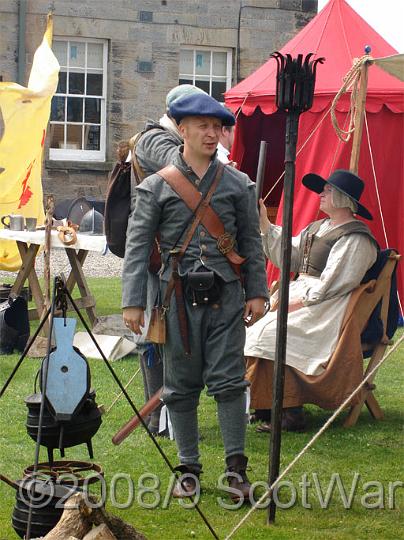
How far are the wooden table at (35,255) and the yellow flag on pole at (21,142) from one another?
1.52 metres

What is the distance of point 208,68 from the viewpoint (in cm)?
2077

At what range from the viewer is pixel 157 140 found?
5.51 metres

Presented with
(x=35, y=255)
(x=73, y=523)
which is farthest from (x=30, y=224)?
(x=73, y=523)

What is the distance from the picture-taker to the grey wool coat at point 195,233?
4.78 meters

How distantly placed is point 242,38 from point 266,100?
11.4 meters

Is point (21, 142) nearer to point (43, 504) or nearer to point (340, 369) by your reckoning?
point (340, 369)

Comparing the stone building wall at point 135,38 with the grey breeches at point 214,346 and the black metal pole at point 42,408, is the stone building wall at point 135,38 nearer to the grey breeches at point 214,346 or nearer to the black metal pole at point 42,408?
the grey breeches at point 214,346

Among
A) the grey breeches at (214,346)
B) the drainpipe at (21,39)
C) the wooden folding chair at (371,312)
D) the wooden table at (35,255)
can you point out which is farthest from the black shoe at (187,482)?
the drainpipe at (21,39)

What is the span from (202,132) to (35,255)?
4.91 metres

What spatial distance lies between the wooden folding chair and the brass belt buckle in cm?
170

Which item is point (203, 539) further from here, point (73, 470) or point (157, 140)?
point (157, 140)

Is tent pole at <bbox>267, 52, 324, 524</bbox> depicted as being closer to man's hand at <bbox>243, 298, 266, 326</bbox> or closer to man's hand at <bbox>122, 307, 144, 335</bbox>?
man's hand at <bbox>243, 298, 266, 326</bbox>

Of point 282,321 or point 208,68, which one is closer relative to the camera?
point 282,321

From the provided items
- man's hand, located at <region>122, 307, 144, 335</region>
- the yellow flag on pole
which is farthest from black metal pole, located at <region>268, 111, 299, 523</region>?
the yellow flag on pole
